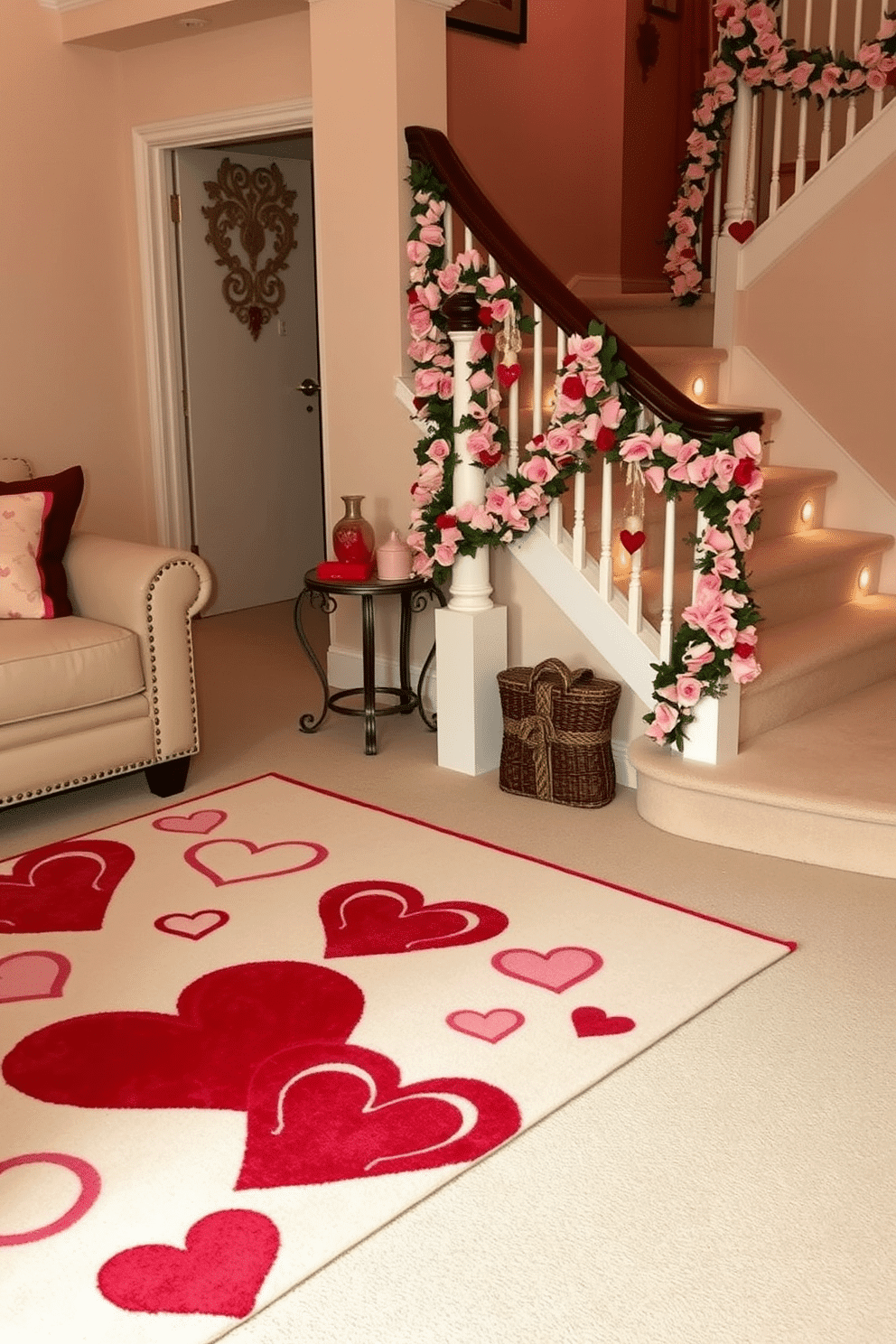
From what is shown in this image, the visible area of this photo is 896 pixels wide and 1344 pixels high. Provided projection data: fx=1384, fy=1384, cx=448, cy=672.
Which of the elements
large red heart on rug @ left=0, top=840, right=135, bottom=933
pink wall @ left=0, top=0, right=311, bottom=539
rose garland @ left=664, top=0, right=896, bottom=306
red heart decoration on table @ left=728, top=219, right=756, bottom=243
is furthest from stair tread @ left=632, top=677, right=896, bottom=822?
pink wall @ left=0, top=0, right=311, bottom=539

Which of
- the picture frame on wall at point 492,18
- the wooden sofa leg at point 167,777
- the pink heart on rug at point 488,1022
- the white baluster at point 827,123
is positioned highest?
the picture frame on wall at point 492,18

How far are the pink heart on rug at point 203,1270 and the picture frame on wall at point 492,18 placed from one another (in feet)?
15.5

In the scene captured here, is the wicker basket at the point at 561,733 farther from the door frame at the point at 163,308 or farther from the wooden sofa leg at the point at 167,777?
the door frame at the point at 163,308

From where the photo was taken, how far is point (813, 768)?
3783mm

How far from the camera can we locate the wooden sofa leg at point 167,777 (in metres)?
4.16

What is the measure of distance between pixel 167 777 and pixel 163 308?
2.69m

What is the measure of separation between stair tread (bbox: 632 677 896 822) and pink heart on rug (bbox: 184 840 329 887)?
0.96 meters

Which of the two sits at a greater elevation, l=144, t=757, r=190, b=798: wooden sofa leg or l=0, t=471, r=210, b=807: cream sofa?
l=0, t=471, r=210, b=807: cream sofa

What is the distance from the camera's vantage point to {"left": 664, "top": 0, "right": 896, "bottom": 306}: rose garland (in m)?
4.99

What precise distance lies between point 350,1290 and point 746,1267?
59cm

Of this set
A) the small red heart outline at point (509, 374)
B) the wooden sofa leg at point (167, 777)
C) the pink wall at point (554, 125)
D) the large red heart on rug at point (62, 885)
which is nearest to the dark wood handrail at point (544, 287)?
the small red heart outline at point (509, 374)

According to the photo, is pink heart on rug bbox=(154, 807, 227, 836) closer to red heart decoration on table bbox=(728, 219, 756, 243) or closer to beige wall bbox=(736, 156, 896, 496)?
beige wall bbox=(736, 156, 896, 496)

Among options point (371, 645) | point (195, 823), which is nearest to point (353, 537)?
point (371, 645)

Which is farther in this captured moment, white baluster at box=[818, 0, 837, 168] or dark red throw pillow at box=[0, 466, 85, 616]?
white baluster at box=[818, 0, 837, 168]
